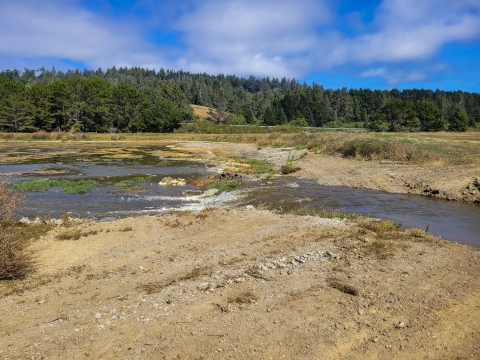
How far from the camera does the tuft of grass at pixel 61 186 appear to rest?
72.5 ft

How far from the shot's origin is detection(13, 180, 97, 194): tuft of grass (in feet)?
72.5

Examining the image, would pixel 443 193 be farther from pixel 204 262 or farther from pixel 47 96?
pixel 47 96

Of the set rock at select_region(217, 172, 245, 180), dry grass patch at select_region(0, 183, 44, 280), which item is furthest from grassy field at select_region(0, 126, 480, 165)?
dry grass patch at select_region(0, 183, 44, 280)

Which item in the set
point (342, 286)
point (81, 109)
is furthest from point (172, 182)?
point (81, 109)

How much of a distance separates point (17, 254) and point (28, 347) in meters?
4.26

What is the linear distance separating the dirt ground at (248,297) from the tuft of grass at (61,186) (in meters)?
11.2

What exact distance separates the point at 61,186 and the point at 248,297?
20.8 m

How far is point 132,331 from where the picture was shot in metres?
6.05

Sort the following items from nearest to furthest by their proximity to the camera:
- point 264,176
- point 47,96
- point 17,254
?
point 17,254, point 264,176, point 47,96

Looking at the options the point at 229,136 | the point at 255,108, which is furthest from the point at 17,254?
the point at 255,108

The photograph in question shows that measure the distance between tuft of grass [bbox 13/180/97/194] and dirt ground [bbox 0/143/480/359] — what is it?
36.6 feet

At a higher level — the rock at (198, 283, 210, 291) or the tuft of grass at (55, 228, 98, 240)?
the rock at (198, 283, 210, 291)

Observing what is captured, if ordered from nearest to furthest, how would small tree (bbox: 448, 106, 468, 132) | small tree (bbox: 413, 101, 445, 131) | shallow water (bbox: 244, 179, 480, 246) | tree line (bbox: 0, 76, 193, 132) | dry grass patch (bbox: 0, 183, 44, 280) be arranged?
dry grass patch (bbox: 0, 183, 44, 280) < shallow water (bbox: 244, 179, 480, 246) < tree line (bbox: 0, 76, 193, 132) < small tree (bbox: 448, 106, 468, 132) < small tree (bbox: 413, 101, 445, 131)

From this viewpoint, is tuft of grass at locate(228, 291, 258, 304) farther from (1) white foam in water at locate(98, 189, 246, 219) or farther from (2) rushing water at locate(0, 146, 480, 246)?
(1) white foam in water at locate(98, 189, 246, 219)
